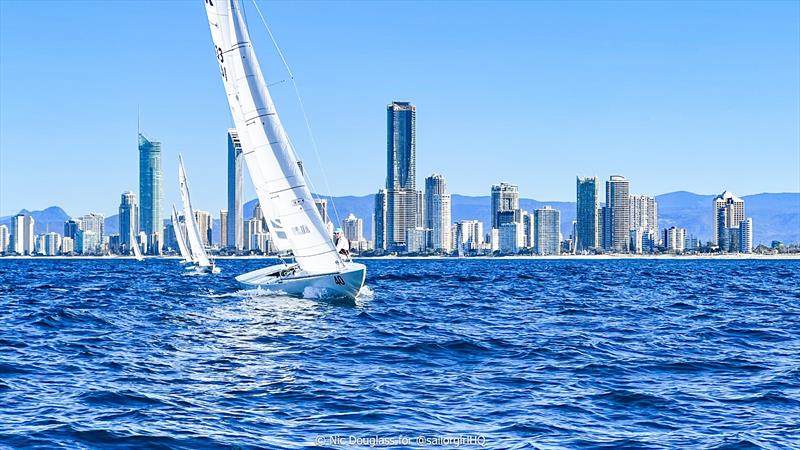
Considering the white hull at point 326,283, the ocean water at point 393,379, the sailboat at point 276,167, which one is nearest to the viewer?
the ocean water at point 393,379

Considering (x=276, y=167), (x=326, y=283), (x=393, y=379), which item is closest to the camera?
(x=393, y=379)

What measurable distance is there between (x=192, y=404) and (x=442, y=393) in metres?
5.14

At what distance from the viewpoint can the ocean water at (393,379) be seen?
52.3 ft

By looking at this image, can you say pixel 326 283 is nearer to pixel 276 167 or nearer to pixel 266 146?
pixel 276 167

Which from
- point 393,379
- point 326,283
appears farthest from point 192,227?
point 393,379

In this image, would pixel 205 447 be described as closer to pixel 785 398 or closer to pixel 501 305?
pixel 785 398

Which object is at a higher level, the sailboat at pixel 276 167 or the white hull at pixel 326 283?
the sailboat at pixel 276 167

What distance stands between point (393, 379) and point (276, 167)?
2422 centimetres

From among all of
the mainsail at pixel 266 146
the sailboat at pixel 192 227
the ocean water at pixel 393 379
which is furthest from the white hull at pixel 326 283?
the sailboat at pixel 192 227

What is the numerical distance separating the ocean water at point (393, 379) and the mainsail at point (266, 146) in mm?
4502

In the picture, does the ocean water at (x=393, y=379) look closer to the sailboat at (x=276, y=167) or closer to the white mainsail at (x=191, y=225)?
the sailboat at (x=276, y=167)

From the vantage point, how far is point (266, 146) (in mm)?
44469

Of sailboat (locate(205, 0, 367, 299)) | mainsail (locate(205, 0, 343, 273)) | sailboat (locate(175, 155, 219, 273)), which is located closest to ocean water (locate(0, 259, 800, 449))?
sailboat (locate(205, 0, 367, 299))

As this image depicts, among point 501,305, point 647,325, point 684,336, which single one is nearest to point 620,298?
point 501,305
